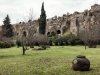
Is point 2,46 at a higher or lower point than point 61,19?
lower

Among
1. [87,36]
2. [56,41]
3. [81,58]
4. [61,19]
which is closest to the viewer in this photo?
[81,58]

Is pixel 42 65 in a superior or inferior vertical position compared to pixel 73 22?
inferior

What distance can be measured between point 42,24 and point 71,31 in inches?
514

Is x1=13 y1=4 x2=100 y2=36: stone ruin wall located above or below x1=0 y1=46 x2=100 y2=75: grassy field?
above

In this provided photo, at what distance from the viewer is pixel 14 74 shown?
38.3 ft

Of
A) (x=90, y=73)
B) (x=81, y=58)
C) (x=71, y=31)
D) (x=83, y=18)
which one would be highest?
(x=83, y=18)

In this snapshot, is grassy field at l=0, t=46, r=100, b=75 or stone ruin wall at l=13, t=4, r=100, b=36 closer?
grassy field at l=0, t=46, r=100, b=75

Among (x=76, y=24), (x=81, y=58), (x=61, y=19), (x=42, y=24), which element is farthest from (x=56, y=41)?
(x=81, y=58)

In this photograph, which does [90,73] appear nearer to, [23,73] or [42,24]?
[23,73]

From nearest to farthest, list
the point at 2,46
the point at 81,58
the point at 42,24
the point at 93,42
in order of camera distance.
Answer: the point at 81,58, the point at 93,42, the point at 2,46, the point at 42,24

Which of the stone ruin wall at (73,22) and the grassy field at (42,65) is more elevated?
the stone ruin wall at (73,22)

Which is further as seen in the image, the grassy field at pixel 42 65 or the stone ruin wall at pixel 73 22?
the stone ruin wall at pixel 73 22

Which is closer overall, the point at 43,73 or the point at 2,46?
the point at 43,73

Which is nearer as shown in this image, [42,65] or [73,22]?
[42,65]
